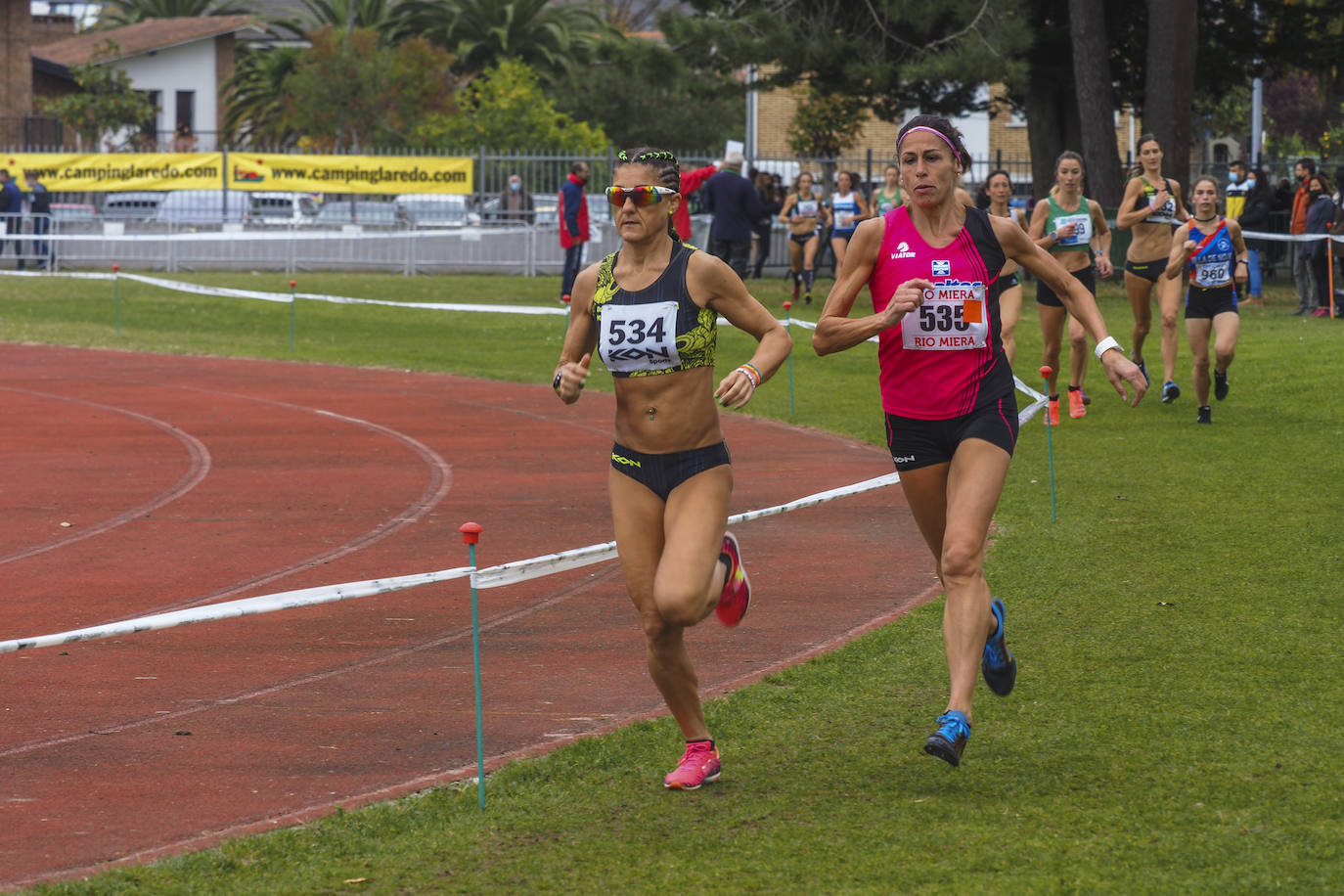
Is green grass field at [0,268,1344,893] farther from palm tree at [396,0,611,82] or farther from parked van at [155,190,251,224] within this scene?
palm tree at [396,0,611,82]

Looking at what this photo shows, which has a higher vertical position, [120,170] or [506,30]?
[506,30]

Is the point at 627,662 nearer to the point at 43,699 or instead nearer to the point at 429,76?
the point at 43,699

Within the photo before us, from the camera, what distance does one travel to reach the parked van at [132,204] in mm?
35656

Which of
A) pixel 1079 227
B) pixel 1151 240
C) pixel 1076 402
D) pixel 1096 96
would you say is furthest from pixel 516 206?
pixel 1079 227

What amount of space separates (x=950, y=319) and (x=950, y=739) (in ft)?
5.01

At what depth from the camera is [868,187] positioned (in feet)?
111

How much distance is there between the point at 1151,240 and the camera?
51.7 ft

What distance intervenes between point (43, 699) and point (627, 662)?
98.4 inches

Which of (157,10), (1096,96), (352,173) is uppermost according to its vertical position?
(157,10)

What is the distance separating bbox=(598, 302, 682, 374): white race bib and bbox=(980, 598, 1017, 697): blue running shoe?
152cm

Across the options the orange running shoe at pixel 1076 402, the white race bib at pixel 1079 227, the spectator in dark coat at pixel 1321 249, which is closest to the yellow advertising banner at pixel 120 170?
the spectator in dark coat at pixel 1321 249

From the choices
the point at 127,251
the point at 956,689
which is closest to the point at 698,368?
the point at 956,689

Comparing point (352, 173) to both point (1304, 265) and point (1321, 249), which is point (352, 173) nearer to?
point (1304, 265)

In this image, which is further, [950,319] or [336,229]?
[336,229]
